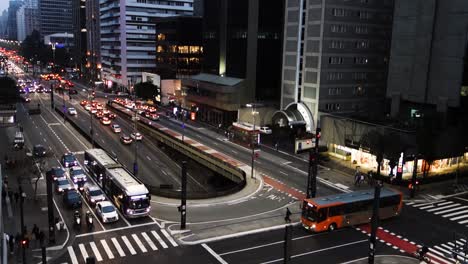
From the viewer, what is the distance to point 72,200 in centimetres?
4506

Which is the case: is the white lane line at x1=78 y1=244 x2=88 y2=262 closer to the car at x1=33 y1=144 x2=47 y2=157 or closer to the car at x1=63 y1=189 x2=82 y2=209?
the car at x1=63 y1=189 x2=82 y2=209

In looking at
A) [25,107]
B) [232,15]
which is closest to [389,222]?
[232,15]

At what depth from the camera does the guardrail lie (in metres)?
60.8

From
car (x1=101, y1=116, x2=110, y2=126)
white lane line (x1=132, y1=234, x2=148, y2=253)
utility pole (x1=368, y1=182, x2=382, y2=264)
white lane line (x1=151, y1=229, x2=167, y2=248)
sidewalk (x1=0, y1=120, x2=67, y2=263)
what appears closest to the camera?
utility pole (x1=368, y1=182, x2=382, y2=264)

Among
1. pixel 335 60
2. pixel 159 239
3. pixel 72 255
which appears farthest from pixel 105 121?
pixel 72 255

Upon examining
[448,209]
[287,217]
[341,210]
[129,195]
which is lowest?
[448,209]

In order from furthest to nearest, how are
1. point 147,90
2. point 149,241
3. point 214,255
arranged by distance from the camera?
point 147,90 → point 149,241 → point 214,255

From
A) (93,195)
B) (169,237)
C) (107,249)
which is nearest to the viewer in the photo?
(107,249)

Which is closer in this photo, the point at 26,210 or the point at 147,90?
the point at 26,210

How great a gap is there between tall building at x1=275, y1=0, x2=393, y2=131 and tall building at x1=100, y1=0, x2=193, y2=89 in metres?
85.2

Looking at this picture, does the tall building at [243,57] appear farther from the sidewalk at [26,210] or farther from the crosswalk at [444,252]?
the crosswalk at [444,252]

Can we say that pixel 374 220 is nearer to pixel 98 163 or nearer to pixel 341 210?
pixel 341 210

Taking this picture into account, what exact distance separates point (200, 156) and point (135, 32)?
105 meters

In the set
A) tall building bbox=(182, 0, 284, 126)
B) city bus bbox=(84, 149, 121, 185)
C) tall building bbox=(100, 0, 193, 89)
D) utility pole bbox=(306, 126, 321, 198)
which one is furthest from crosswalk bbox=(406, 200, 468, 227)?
tall building bbox=(100, 0, 193, 89)
